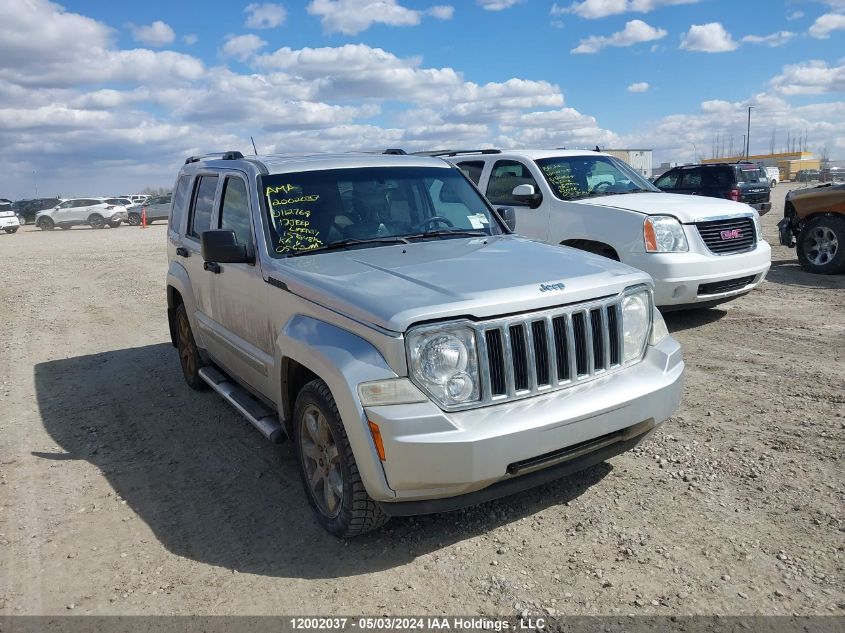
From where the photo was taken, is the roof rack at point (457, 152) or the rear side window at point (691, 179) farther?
the rear side window at point (691, 179)

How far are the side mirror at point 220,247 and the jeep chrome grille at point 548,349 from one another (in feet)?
6.01

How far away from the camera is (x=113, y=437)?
Result: 211 inches

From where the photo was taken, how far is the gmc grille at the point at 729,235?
7.33 metres

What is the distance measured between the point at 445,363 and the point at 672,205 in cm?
534

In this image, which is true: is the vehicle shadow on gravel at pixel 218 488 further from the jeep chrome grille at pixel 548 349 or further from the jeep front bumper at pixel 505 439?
the jeep chrome grille at pixel 548 349

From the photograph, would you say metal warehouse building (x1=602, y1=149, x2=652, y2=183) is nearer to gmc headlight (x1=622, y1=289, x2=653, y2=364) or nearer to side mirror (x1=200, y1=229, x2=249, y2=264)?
gmc headlight (x1=622, y1=289, x2=653, y2=364)

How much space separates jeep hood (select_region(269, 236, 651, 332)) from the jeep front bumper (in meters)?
0.44

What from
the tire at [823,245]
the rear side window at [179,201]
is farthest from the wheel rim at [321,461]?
the tire at [823,245]

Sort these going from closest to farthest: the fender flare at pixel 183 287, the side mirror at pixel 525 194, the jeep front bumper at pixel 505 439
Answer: the jeep front bumper at pixel 505 439, the fender flare at pixel 183 287, the side mirror at pixel 525 194

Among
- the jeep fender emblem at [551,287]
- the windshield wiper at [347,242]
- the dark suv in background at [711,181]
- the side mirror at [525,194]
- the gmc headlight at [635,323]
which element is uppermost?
the windshield wiper at [347,242]

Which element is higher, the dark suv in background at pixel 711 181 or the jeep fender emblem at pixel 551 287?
the jeep fender emblem at pixel 551 287

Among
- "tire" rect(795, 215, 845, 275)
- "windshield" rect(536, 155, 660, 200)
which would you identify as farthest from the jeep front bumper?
"tire" rect(795, 215, 845, 275)

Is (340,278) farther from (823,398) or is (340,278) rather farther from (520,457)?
(823,398)

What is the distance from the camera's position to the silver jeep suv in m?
3.11
